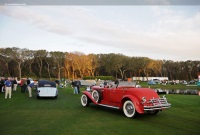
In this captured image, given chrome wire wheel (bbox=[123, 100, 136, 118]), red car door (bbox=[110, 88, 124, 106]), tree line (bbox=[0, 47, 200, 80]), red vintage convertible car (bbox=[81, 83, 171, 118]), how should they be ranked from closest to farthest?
red vintage convertible car (bbox=[81, 83, 171, 118]) < chrome wire wheel (bbox=[123, 100, 136, 118]) < red car door (bbox=[110, 88, 124, 106]) < tree line (bbox=[0, 47, 200, 80])

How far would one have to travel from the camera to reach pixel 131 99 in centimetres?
1014

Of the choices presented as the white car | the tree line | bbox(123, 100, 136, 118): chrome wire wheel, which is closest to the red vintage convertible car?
bbox(123, 100, 136, 118): chrome wire wheel

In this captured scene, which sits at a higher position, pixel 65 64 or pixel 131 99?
pixel 65 64

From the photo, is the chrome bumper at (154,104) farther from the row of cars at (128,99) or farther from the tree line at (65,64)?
the tree line at (65,64)

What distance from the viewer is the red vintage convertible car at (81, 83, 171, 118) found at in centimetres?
990

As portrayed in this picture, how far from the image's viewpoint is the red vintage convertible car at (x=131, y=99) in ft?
32.5

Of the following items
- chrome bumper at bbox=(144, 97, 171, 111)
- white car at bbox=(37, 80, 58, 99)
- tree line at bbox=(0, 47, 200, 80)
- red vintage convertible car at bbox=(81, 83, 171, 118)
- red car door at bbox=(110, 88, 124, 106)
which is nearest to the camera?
chrome bumper at bbox=(144, 97, 171, 111)

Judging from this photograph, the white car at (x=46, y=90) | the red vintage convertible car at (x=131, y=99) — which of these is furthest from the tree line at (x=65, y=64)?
the red vintage convertible car at (x=131, y=99)

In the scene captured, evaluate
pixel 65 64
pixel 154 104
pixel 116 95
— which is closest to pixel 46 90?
pixel 116 95

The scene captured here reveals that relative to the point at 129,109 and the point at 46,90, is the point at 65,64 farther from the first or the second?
the point at 129,109

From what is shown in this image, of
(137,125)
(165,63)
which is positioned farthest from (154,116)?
(165,63)

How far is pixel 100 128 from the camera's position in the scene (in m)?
8.02

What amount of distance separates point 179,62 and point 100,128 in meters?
106

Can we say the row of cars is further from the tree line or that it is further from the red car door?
the tree line
